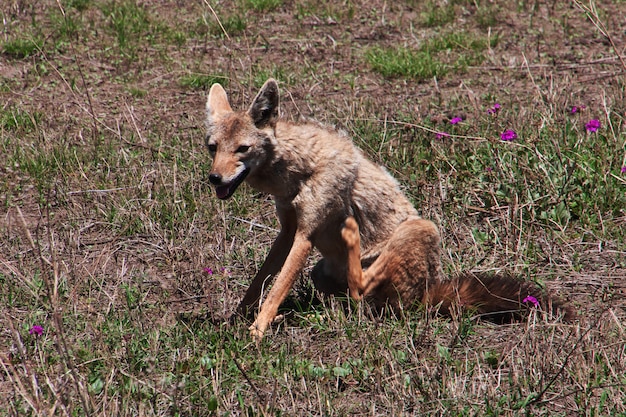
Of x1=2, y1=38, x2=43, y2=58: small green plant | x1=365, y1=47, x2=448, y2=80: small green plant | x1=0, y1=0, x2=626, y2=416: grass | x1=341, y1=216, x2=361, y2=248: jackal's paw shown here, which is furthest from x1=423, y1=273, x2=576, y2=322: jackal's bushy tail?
x1=2, y1=38, x2=43, y2=58: small green plant

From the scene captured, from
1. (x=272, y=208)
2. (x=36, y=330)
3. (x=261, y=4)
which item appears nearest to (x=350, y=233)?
(x=272, y=208)

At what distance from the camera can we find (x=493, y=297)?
528cm

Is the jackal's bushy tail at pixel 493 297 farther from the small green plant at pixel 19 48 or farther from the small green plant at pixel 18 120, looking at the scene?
the small green plant at pixel 19 48

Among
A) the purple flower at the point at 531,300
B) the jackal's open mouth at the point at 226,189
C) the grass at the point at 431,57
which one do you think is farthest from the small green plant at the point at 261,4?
the purple flower at the point at 531,300

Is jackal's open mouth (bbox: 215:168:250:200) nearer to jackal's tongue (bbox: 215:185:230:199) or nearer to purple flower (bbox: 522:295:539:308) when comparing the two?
jackal's tongue (bbox: 215:185:230:199)

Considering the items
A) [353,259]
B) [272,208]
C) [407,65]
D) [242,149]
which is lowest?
[272,208]

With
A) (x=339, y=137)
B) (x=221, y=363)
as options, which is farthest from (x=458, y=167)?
(x=221, y=363)

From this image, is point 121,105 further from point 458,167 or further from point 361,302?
point 361,302

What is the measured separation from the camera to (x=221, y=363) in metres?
4.67

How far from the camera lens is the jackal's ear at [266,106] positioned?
5348 mm

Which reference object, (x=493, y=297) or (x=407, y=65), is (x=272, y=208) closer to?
(x=493, y=297)

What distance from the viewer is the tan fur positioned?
5297mm

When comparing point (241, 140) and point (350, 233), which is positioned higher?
point (241, 140)

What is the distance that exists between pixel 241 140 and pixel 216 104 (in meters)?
0.63
